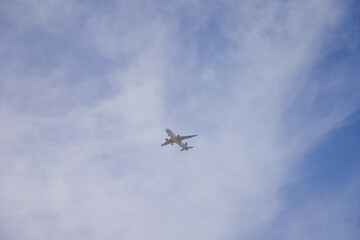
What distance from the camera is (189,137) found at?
13400 cm

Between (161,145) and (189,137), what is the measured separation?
14.6 m

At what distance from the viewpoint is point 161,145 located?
462ft
